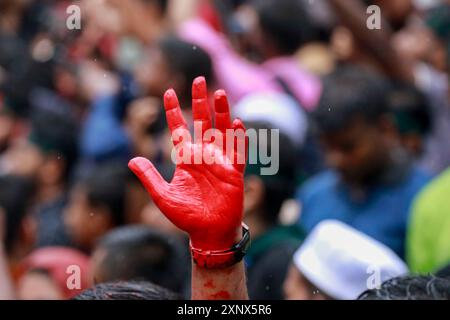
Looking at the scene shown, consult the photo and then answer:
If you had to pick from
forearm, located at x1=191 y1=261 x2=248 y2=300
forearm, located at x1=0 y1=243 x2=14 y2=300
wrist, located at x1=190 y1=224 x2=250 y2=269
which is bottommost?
forearm, located at x1=0 y1=243 x2=14 y2=300

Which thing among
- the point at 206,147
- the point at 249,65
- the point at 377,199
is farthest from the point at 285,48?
the point at 206,147

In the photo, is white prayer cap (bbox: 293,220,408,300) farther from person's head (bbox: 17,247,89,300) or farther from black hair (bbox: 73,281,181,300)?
person's head (bbox: 17,247,89,300)

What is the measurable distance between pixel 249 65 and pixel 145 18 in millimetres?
964

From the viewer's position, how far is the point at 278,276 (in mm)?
3398

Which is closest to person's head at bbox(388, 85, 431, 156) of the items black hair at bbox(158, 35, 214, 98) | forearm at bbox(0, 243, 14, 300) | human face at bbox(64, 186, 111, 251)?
black hair at bbox(158, 35, 214, 98)

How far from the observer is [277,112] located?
14.2 ft

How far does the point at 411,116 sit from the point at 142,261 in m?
1.55

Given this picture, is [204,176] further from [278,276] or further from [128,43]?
[128,43]

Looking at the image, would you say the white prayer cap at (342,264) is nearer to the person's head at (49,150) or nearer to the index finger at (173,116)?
the index finger at (173,116)

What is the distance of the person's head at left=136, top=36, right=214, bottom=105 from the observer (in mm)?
4648

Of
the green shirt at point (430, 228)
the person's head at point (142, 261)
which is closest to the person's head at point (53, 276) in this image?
the person's head at point (142, 261)

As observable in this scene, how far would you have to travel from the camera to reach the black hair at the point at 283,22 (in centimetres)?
498

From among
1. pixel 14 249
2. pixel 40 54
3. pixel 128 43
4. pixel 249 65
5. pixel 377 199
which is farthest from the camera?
pixel 40 54

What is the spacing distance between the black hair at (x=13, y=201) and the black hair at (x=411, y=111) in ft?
5.22
